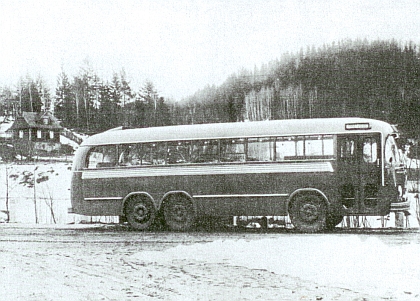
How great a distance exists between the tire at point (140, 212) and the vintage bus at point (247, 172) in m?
0.02

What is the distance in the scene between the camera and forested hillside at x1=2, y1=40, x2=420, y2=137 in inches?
428

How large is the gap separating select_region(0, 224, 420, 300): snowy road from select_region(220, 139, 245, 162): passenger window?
232 cm

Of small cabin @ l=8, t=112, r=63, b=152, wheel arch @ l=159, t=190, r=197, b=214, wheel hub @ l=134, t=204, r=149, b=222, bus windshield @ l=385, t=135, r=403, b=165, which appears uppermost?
small cabin @ l=8, t=112, r=63, b=152

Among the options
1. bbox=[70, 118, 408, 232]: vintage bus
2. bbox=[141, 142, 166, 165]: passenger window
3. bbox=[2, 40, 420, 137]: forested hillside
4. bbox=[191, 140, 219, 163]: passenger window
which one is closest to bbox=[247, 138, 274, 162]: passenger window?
bbox=[70, 118, 408, 232]: vintage bus

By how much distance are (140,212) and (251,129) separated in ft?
11.6

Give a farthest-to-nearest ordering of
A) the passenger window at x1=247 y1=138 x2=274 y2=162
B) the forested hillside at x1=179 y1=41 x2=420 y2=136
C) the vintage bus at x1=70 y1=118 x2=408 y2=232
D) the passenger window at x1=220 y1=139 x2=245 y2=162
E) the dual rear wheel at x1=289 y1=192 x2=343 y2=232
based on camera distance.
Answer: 1. the passenger window at x1=220 y1=139 x2=245 y2=162
2. the passenger window at x1=247 y1=138 x2=274 y2=162
3. the dual rear wheel at x1=289 y1=192 x2=343 y2=232
4. the vintage bus at x1=70 y1=118 x2=408 y2=232
5. the forested hillside at x1=179 y1=41 x2=420 y2=136

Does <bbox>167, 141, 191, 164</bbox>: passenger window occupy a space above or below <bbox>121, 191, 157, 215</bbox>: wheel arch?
above

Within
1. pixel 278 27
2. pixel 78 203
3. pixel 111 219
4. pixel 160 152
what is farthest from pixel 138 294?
pixel 111 219

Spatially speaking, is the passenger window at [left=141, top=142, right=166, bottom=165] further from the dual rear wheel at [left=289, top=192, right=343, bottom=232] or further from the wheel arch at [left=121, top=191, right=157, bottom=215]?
the dual rear wheel at [left=289, top=192, right=343, bottom=232]

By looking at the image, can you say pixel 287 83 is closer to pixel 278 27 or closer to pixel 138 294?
pixel 278 27

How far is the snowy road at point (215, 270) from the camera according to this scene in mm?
7746

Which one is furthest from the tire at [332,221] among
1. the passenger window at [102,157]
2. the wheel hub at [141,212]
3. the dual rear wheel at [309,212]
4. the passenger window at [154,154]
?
the passenger window at [102,157]

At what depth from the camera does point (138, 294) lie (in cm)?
780

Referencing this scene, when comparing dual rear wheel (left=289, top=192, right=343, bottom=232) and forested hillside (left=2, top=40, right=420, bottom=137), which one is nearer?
forested hillside (left=2, top=40, right=420, bottom=137)
